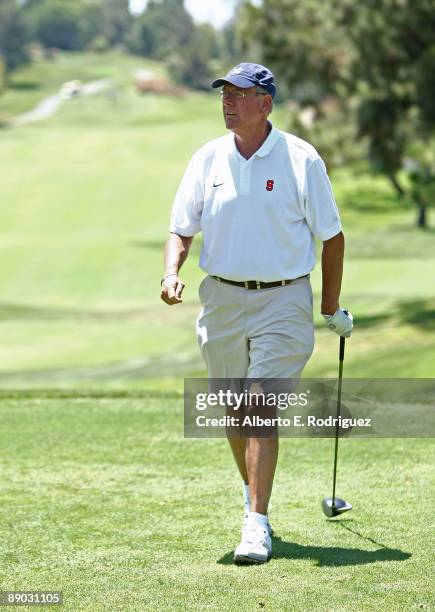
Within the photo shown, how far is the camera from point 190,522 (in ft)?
18.9

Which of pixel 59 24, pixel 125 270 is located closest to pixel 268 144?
pixel 125 270

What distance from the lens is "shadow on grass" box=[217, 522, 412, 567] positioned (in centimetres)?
500

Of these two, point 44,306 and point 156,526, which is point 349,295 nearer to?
point 44,306

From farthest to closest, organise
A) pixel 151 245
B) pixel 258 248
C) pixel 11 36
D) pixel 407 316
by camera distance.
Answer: pixel 11 36, pixel 151 245, pixel 407 316, pixel 258 248

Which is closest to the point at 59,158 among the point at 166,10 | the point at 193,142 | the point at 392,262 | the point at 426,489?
the point at 193,142

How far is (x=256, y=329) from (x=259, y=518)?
0.77 metres

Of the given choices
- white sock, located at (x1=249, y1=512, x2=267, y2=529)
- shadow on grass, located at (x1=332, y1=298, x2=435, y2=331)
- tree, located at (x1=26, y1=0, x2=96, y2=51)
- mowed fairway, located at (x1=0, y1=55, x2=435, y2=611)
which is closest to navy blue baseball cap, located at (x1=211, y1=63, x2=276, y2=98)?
white sock, located at (x1=249, y1=512, x2=267, y2=529)

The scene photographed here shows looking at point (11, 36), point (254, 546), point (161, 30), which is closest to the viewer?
point (254, 546)

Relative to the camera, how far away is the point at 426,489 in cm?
632

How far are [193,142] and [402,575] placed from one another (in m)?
55.1

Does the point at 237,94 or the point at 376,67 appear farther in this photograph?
the point at 376,67

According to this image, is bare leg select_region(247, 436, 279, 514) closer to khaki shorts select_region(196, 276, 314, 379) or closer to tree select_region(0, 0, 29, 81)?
khaki shorts select_region(196, 276, 314, 379)

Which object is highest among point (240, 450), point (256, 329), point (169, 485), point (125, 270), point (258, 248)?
point (258, 248)

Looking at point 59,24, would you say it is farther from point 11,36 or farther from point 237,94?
point 237,94
